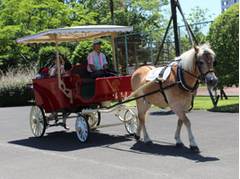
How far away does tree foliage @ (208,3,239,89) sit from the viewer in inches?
679

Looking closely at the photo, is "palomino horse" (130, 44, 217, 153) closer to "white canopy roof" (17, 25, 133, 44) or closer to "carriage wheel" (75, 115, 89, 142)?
"carriage wheel" (75, 115, 89, 142)

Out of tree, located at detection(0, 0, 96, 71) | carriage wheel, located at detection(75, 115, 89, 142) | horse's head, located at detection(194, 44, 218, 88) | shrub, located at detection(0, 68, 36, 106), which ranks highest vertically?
tree, located at detection(0, 0, 96, 71)

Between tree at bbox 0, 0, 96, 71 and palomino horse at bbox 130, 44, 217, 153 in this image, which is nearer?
palomino horse at bbox 130, 44, 217, 153

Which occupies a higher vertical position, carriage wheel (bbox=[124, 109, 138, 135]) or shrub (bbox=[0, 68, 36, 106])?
shrub (bbox=[0, 68, 36, 106])

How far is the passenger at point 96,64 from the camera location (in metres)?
12.5

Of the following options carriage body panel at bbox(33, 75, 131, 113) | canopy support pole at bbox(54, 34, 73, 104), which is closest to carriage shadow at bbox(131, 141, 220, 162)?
carriage body panel at bbox(33, 75, 131, 113)

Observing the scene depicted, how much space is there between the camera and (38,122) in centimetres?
1359

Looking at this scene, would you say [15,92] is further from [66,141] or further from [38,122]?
[66,141]

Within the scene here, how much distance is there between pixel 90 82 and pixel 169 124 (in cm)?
295

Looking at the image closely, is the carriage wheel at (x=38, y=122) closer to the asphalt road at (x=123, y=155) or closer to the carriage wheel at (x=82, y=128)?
the asphalt road at (x=123, y=155)

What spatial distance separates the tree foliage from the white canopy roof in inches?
210

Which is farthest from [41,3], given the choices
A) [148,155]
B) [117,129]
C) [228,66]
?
[148,155]

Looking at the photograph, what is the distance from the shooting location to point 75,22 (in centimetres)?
3828

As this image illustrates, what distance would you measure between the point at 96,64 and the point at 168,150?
10.9 feet
